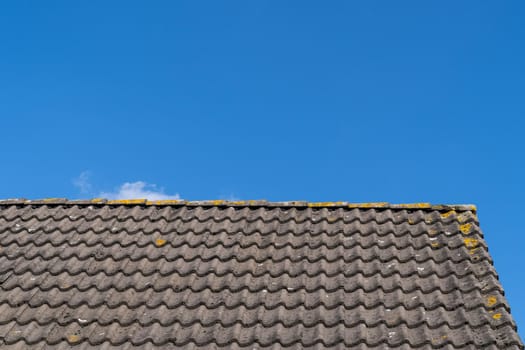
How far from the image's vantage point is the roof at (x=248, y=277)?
204 inches

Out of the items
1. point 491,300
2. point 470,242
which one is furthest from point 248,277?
point 470,242

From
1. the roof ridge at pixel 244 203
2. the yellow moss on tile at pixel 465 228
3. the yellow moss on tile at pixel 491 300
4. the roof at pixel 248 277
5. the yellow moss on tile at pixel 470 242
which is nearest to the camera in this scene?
the roof at pixel 248 277

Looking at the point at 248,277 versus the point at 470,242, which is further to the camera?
the point at 470,242

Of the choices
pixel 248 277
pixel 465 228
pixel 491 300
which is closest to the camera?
pixel 491 300

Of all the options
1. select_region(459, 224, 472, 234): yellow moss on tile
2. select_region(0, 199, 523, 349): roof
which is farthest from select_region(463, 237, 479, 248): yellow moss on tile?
select_region(459, 224, 472, 234): yellow moss on tile

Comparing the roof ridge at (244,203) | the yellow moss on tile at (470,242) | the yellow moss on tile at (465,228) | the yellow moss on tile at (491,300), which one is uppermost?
the roof ridge at (244,203)

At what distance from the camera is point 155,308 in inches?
221

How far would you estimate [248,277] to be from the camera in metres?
5.96

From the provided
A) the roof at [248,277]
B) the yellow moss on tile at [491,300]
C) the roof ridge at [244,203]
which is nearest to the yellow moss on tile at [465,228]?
the roof at [248,277]

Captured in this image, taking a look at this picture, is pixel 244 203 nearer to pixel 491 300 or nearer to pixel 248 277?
pixel 248 277

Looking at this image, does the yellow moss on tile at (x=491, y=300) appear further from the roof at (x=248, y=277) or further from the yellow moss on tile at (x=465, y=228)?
the yellow moss on tile at (x=465, y=228)

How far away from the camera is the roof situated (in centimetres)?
519

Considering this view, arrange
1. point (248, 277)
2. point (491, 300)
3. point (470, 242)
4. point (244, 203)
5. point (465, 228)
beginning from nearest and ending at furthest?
point (491, 300)
point (248, 277)
point (470, 242)
point (465, 228)
point (244, 203)

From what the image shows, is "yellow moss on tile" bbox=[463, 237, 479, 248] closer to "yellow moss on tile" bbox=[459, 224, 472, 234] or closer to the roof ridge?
"yellow moss on tile" bbox=[459, 224, 472, 234]
